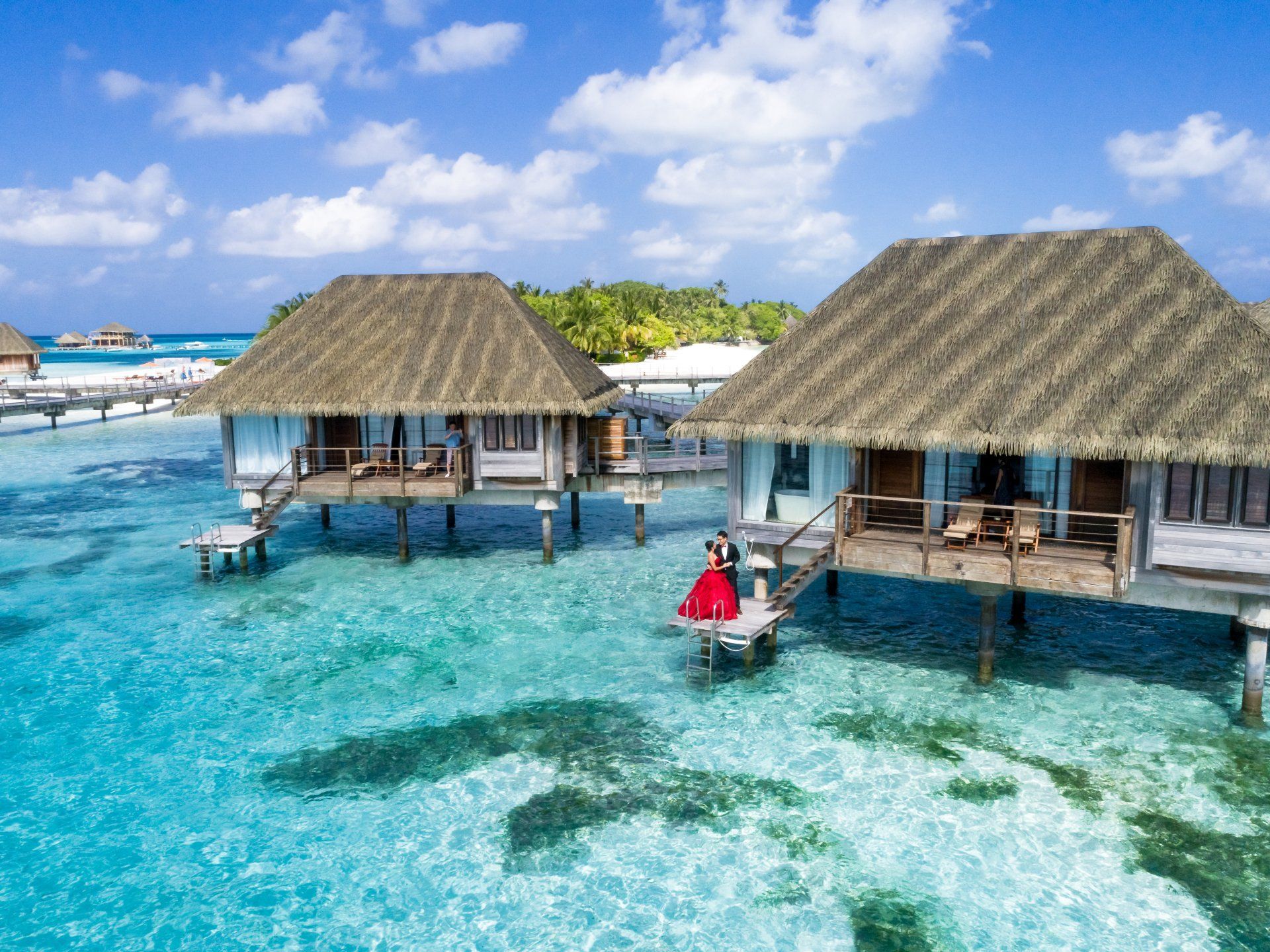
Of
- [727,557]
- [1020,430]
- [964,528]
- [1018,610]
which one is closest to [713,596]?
[727,557]

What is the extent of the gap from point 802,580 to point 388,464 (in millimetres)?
12335

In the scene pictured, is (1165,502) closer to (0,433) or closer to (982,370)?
(982,370)

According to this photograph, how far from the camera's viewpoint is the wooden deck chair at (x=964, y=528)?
1498 cm

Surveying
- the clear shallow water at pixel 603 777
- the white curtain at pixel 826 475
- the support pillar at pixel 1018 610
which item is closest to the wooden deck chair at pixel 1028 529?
the clear shallow water at pixel 603 777

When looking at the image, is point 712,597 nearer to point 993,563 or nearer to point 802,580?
point 802,580

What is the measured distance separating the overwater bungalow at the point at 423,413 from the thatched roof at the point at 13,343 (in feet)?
201

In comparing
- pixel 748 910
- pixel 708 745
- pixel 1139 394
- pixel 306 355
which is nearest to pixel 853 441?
pixel 1139 394

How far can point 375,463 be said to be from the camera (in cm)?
2342

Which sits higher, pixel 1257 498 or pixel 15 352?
pixel 15 352

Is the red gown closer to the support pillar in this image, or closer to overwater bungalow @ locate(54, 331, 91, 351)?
the support pillar

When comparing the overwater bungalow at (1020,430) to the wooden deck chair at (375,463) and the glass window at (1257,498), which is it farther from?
the wooden deck chair at (375,463)

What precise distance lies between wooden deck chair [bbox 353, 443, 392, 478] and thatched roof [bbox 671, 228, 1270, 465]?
10.0m

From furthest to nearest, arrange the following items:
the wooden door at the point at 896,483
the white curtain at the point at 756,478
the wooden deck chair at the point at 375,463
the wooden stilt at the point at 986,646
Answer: the wooden deck chair at the point at 375,463, the white curtain at the point at 756,478, the wooden door at the point at 896,483, the wooden stilt at the point at 986,646

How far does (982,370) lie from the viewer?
1527cm
